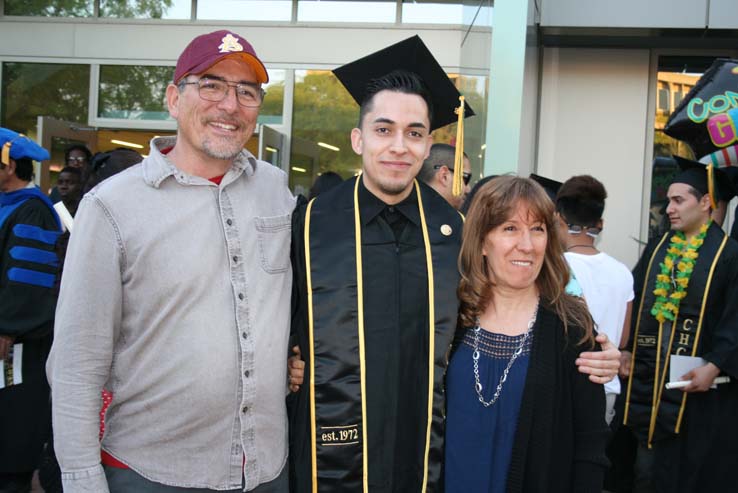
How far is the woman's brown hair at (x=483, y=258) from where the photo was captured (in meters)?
2.40

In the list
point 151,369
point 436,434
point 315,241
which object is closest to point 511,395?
point 436,434

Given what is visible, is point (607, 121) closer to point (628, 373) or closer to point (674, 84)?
point (674, 84)

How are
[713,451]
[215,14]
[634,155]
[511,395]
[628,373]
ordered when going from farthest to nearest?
[215,14]
[634,155]
[628,373]
[713,451]
[511,395]

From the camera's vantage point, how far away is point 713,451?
4.34 metres

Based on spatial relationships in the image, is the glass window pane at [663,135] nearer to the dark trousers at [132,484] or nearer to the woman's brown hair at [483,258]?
the woman's brown hair at [483,258]

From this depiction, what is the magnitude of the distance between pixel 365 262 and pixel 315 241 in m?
0.18

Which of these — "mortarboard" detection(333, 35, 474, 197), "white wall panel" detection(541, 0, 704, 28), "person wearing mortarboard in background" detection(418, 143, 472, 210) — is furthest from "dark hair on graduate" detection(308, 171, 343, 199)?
"white wall panel" detection(541, 0, 704, 28)

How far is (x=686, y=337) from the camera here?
4445 millimetres

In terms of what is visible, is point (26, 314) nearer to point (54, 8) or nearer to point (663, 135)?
point (663, 135)

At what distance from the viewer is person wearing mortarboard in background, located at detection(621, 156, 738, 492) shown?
14.2 ft

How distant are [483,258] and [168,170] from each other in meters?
1.09

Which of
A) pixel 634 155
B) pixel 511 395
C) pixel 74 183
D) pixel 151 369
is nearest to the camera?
pixel 151 369

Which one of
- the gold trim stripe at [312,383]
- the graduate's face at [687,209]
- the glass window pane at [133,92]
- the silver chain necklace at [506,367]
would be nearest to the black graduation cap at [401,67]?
the gold trim stripe at [312,383]

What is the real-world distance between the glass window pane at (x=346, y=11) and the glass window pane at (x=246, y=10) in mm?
207
